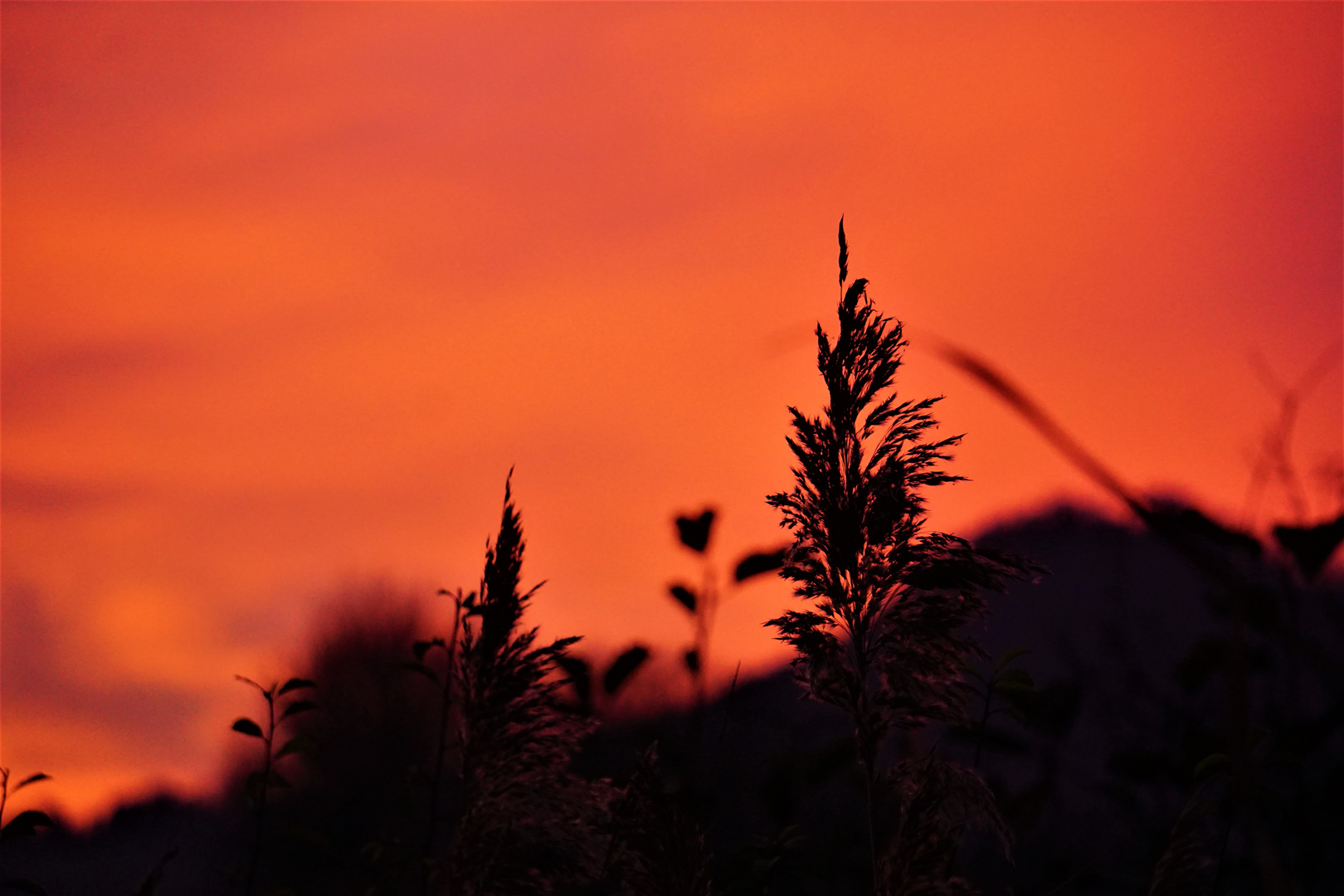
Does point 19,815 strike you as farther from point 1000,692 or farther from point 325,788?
point 325,788

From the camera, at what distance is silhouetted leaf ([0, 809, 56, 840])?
11.4ft

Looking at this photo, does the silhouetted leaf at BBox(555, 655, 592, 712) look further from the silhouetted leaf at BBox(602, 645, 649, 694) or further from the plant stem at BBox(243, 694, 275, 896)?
the plant stem at BBox(243, 694, 275, 896)

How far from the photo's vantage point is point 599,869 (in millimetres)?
3232

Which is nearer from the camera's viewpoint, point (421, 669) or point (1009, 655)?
point (1009, 655)

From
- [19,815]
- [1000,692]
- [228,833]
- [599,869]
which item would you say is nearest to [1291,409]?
[1000,692]

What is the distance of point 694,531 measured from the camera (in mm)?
4398

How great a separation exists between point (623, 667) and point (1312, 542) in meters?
2.61

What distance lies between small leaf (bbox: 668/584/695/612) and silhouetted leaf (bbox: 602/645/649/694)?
10.4 inches

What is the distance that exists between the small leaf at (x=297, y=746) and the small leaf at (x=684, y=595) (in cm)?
150

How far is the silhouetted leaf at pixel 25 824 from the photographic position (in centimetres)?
348

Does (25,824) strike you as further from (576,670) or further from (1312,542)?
(1312,542)

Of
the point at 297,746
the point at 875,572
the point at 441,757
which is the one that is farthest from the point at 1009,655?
the point at 297,746

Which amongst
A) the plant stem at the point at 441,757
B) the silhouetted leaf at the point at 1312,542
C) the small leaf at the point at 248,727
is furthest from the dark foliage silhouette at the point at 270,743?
the silhouetted leaf at the point at 1312,542

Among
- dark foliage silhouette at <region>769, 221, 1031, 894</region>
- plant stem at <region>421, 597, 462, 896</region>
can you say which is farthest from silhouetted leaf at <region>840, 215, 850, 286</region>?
plant stem at <region>421, 597, 462, 896</region>
